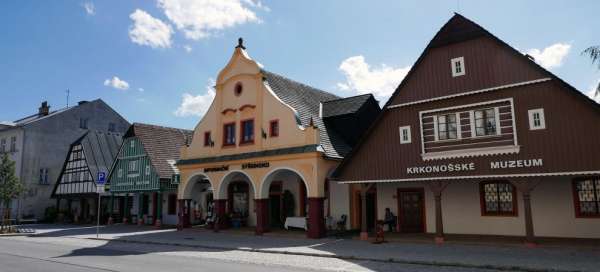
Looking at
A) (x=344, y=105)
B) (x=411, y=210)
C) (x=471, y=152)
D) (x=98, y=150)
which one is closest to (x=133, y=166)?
(x=98, y=150)

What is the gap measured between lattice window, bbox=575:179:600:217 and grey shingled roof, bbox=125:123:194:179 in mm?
22973

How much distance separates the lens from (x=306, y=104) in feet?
82.3

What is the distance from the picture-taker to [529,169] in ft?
49.7

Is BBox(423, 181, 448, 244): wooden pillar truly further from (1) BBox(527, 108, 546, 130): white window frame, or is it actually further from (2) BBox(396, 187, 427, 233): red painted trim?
(1) BBox(527, 108, 546, 130): white window frame

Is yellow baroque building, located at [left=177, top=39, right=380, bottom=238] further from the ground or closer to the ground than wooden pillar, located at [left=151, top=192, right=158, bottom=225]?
further from the ground

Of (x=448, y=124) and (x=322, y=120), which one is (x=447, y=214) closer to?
(x=448, y=124)

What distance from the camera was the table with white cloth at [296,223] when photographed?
2301cm

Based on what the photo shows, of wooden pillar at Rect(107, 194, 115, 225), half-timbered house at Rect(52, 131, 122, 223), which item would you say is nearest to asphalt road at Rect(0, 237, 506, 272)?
wooden pillar at Rect(107, 194, 115, 225)

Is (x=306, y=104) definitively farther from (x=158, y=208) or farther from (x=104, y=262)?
(x=104, y=262)

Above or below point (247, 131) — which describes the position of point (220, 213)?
below

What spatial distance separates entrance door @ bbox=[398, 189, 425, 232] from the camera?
20.3m

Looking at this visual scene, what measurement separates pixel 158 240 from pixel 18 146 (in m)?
28.4

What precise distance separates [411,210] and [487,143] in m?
5.66

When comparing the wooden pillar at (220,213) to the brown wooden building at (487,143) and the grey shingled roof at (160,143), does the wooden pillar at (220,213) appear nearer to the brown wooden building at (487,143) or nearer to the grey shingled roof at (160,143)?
the grey shingled roof at (160,143)
